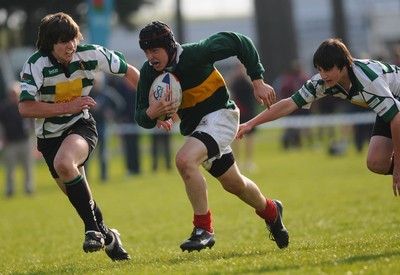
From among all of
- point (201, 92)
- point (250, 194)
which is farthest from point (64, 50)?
point (250, 194)

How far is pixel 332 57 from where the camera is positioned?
706 cm

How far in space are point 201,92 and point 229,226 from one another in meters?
3.62

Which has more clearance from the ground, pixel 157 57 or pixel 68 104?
pixel 157 57

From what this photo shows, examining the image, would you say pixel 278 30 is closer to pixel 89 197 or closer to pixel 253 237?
pixel 253 237

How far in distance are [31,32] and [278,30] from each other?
398 inches

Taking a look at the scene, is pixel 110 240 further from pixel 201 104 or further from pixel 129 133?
pixel 129 133

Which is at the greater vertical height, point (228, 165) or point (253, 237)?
point (228, 165)

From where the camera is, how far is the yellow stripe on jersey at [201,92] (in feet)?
23.9

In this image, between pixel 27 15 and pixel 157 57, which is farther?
pixel 27 15

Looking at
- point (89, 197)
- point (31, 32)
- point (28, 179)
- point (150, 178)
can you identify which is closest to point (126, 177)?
point (150, 178)

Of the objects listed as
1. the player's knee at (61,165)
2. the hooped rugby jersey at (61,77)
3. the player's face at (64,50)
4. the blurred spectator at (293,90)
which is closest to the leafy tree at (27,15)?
the blurred spectator at (293,90)

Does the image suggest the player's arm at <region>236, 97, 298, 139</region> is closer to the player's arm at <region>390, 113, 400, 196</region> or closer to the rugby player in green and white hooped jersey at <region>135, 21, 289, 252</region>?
the rugby player in green and white hooped jersey at <region>135, 21, 289, 252</region>

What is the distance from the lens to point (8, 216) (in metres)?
14.3

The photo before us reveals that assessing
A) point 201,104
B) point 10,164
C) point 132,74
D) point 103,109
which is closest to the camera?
point 201,104
